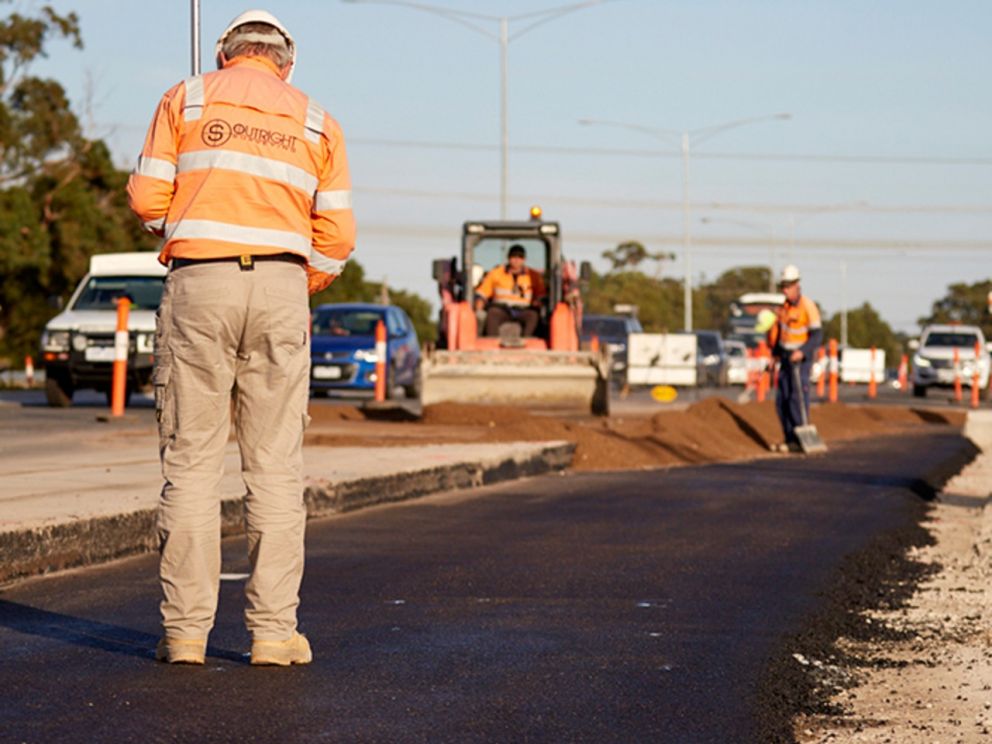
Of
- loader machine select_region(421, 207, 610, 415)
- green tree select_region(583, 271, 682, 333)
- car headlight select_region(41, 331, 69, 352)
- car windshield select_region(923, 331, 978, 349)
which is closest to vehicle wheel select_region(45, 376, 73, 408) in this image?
car headlight select_region(41, 331, 69, 352)

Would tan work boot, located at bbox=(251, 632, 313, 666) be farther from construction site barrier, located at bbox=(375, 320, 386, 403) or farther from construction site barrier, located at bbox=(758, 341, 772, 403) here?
construction site barrier, located at bbox=(375, 320, 386, 403)

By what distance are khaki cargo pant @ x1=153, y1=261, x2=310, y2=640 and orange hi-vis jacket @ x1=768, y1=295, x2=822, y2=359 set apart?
1475 cm

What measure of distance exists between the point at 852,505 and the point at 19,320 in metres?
41.3

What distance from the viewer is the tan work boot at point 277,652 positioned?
20.2ft

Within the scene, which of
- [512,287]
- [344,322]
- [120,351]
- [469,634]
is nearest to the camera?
[469,634]

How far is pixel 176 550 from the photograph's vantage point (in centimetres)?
614

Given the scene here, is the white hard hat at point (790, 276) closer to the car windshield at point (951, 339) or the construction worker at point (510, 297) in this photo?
the construction worker at point (510, 297)

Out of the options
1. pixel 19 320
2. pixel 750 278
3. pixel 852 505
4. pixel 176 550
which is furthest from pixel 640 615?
pixel 750 278

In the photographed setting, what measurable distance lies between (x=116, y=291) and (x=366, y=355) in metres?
4.73

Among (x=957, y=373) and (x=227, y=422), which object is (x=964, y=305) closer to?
(x=957, y=373)

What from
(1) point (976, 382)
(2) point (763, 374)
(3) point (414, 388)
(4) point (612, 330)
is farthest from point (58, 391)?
(1) point (976, 382)

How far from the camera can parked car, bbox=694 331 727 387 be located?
4853 cm

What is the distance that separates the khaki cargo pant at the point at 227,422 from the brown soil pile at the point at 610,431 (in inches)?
453

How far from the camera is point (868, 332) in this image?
167500mm
